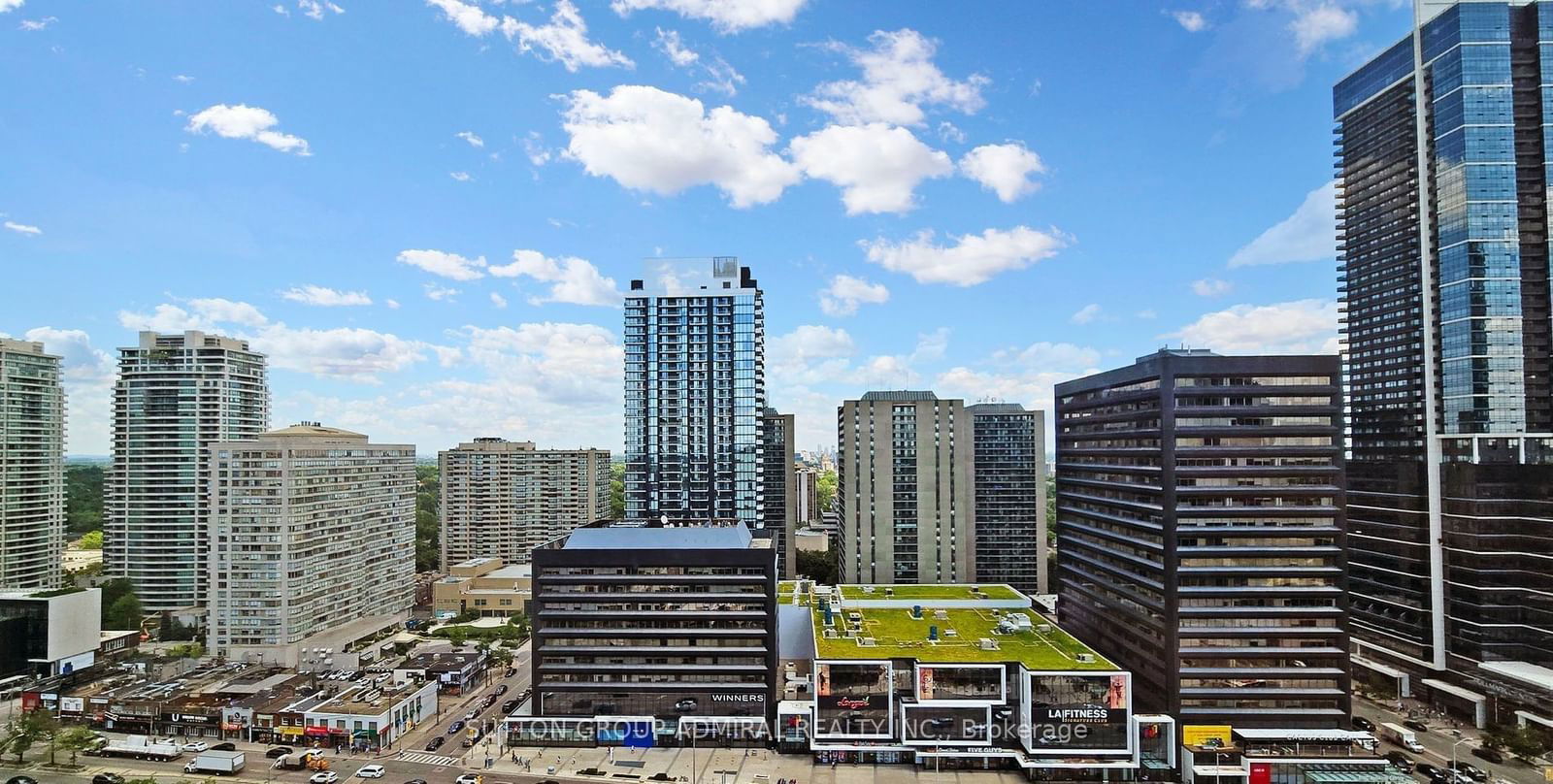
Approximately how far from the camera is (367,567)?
396 ft

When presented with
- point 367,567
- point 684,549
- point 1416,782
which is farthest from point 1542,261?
point 367,567

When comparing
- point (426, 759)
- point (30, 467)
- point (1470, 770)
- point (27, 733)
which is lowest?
point (426, 759)

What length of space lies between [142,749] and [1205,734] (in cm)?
9931

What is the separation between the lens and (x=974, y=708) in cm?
7244

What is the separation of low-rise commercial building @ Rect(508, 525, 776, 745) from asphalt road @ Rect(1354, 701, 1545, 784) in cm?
6079

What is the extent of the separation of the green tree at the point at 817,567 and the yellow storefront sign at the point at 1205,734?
79988 mm

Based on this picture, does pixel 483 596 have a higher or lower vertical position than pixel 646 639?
lower

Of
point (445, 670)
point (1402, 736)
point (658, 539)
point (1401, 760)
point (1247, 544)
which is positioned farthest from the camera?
point (445, 670)

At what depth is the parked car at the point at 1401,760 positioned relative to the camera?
69.5 meters

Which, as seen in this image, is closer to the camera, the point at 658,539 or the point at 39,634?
the point at 658,539

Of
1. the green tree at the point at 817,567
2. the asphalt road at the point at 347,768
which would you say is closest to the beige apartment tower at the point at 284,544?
the asphalt road at the point at 347,768

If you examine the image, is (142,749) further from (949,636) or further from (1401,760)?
(1401,760)

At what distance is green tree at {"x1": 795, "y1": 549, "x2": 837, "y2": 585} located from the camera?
149125 mm

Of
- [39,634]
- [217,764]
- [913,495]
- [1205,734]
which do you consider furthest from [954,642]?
[39,634]
